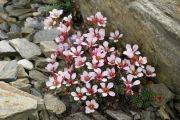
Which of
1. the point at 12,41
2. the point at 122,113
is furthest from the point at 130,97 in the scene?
the point at 12,41

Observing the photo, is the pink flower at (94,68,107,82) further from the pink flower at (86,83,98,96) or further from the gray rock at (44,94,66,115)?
the gray rock at (44,94,66,115)

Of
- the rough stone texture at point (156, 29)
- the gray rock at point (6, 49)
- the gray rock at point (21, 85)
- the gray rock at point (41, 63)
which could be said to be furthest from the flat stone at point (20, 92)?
the rough stone texture at point (156, 29)

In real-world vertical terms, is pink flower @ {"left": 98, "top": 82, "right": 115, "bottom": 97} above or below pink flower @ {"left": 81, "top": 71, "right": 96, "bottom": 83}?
below

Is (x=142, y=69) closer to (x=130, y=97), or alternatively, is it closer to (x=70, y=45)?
(x=130, y=97)

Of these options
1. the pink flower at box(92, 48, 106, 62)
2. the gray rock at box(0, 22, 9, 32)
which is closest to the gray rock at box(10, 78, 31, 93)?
the pink flower at box(92, 48, 106, 62)

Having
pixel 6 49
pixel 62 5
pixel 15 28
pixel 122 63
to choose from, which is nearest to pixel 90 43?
pixel 122 63

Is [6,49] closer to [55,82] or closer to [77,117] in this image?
[55,82]
